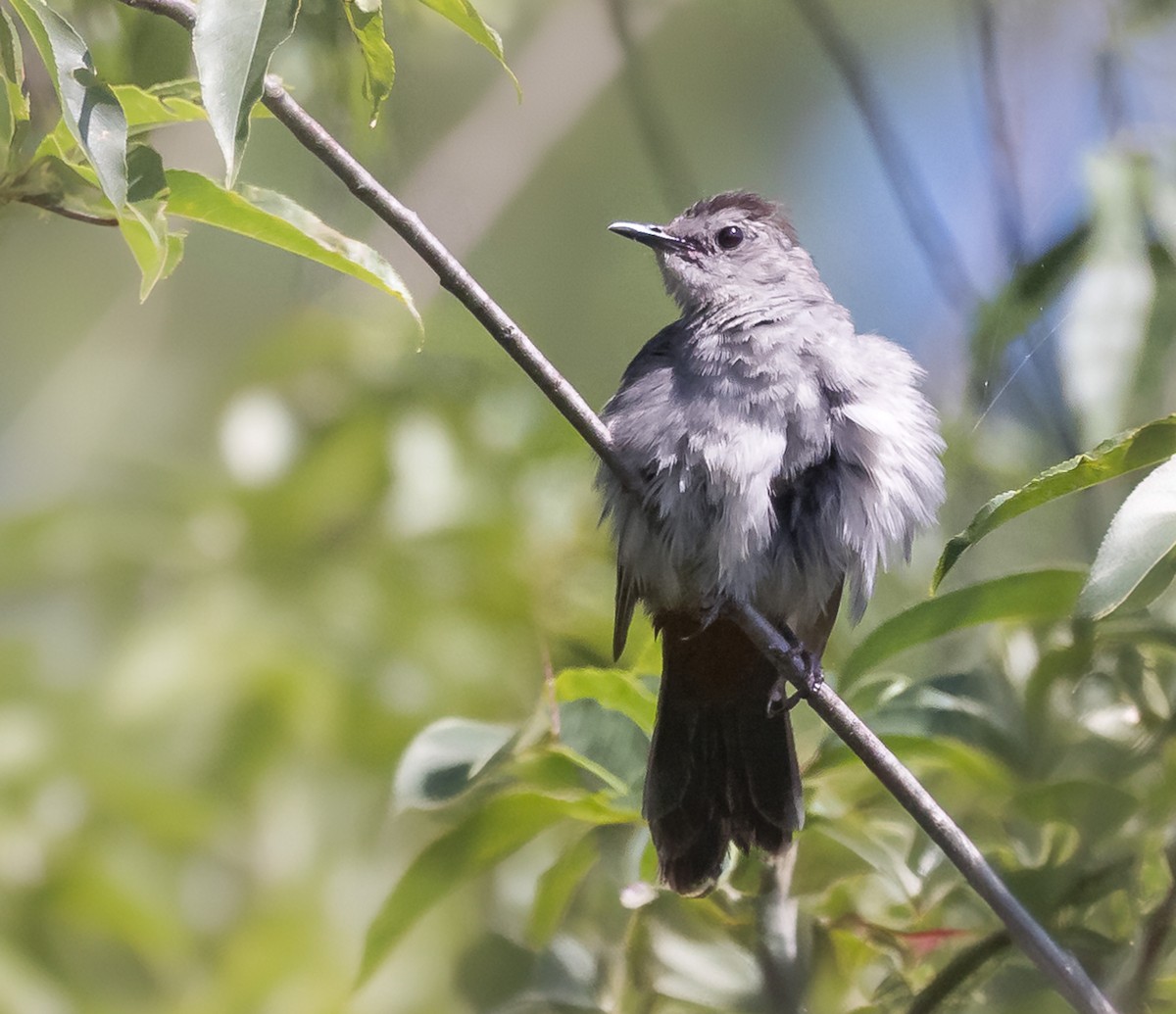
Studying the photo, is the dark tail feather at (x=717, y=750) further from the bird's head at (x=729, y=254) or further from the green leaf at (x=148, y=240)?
the green leaf at (x=148, y=240)

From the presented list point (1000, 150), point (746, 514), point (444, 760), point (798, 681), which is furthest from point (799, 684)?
point (1000, 150)

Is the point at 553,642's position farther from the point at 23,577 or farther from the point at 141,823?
the point at 23,577

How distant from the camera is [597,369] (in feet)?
26.0

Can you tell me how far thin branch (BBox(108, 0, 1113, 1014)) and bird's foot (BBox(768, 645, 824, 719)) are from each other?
10.1 inches

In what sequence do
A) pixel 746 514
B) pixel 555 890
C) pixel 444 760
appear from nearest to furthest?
pixel 444 760, pixel 555 890, pixel 746 514

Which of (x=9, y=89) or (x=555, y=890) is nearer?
(x=9, y=89)

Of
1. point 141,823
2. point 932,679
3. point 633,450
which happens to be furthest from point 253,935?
point 932,679

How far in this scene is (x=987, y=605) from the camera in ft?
10.5

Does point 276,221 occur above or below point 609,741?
above

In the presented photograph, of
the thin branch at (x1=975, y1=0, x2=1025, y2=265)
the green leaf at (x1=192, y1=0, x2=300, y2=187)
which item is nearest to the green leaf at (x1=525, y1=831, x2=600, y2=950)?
the green leaf at (x1=192, y1=0, x2=300, y2=187)

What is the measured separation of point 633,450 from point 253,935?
5.80 feet

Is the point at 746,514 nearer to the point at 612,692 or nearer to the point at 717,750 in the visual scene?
the point at 612,692

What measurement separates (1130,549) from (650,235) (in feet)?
8.69

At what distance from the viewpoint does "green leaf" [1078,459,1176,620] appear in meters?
2.29
